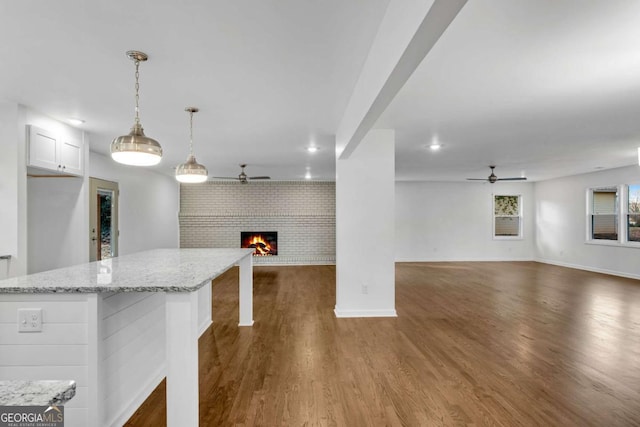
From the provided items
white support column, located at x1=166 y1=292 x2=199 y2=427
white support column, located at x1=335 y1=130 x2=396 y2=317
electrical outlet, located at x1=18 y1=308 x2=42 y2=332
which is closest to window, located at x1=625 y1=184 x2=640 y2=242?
white support column, located at x1=335 y1=130 x2=396 y2=317

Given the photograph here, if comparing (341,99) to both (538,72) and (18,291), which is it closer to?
(538,72)

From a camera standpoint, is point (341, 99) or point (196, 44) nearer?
point (196, 44)

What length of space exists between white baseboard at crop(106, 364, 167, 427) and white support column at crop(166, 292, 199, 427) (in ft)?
1.87

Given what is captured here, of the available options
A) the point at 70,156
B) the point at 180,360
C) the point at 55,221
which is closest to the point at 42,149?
the point at 70,156

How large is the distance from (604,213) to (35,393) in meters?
10.6

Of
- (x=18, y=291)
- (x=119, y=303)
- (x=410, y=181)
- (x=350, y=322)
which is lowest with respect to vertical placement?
(x=350, y=322)

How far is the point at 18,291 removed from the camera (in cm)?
176

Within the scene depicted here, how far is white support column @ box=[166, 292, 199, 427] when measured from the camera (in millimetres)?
1725

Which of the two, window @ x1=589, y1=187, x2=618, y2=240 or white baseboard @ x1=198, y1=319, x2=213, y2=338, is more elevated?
window @ x1=589, y1=187, x2=618, y2=240

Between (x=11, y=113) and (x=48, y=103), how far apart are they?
14.4 inches

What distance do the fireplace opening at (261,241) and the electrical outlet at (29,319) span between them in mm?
7997

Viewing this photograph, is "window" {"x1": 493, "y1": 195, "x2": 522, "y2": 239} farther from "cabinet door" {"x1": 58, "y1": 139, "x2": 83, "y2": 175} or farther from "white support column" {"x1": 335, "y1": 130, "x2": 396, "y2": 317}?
"cabinet door" {"x1": 58, "y1": 139, "x2": 83, "y2": 175}

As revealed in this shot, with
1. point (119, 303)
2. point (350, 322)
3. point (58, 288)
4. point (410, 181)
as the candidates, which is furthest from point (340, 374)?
point (410, 181)

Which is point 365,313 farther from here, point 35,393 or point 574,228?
point 574,228
